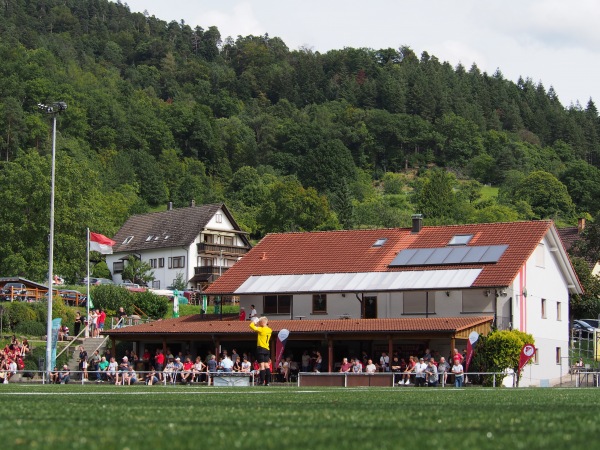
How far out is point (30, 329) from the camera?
52.6 m

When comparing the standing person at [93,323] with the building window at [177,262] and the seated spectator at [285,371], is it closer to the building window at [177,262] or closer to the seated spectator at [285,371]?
the seated spectator at [285,371]

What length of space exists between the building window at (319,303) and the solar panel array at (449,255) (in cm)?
357

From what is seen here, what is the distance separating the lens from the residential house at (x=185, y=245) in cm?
9206

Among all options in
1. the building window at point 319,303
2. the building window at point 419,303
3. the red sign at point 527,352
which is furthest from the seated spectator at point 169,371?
the red sign at point 527,352

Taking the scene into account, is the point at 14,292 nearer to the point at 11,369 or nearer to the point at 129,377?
the point at 11,369

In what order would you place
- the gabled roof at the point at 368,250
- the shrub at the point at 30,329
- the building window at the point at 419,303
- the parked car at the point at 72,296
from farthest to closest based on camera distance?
the parked car at the point at 72,296
the shrub at the point at 30,329
the gabled roof at the point at 368,250
the building window at the point at 419,303

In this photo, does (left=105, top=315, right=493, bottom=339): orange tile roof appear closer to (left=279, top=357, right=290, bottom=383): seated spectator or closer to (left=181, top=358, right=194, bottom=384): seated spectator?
(left=279, top=357, right=290, bottom=383): seated spectator

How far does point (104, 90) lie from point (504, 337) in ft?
493

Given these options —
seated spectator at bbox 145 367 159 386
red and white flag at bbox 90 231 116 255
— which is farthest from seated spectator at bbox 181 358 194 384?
red and white flag at bbox 90 231 116 255

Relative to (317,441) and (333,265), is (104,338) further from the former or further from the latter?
(317,441)

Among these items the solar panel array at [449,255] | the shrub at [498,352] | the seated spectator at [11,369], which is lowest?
the seated spectator at [11,369]

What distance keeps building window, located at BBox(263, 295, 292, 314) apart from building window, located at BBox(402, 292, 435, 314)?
590 centimetres

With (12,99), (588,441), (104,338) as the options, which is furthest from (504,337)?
(12,99)

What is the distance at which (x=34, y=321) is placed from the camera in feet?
176
